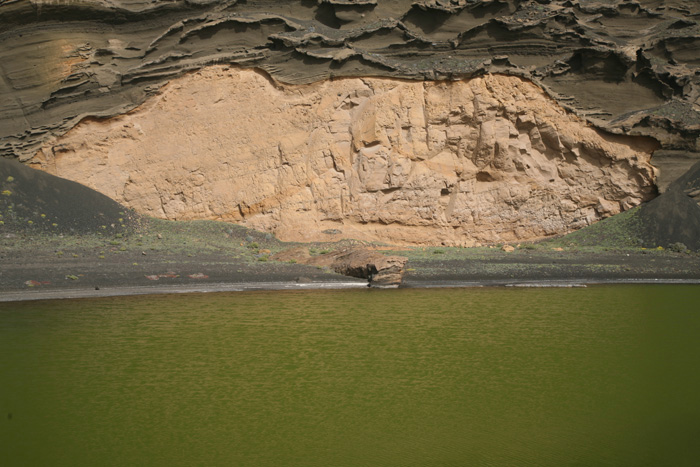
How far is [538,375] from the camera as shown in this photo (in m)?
7.43

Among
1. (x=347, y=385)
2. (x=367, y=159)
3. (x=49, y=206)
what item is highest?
(x=367, y=159)

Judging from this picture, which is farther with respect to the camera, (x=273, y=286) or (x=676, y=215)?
(x=676, y=215)

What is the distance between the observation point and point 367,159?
21516 mm

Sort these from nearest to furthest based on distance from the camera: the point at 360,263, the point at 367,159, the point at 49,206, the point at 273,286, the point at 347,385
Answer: the point at 347,385 < the point at 273,286 < the point at 360,263 < the point at 49,206 < the point at 367,159

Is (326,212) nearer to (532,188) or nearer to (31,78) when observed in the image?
(532,188)

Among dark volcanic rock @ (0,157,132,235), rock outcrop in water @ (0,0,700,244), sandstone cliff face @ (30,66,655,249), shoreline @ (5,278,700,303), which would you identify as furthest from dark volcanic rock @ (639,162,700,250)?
dark volcanic rock @ (0,157,132,235)

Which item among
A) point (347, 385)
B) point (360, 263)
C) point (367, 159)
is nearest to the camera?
point (347, 385)

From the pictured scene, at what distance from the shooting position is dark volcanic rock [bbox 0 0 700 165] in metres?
21.3

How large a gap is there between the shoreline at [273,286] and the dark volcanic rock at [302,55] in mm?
8234

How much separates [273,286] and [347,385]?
7744 mm

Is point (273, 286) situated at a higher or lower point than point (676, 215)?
lower

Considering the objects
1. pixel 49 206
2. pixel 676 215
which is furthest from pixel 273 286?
pixel 676 215

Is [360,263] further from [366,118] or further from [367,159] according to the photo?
[366,118]

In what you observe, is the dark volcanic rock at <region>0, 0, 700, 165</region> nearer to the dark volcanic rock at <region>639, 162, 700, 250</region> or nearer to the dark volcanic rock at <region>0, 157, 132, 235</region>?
the dark volcanic rock at <region>639, 162, 700, 250</region>
